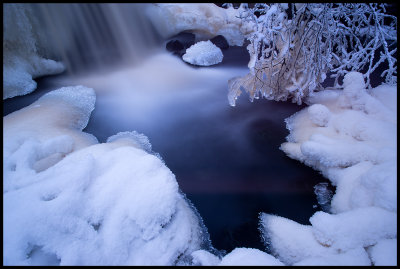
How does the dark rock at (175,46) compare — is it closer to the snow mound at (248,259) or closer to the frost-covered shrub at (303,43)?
the frost-covered shrub at (303,43)

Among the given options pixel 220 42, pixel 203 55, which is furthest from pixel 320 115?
pixel 220 42

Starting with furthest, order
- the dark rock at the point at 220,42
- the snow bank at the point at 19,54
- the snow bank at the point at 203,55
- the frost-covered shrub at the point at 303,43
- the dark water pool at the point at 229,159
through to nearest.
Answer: the dark rock at the point at 220,42 < the snow bank at the point at 203,55 < the snow bank at the point at 19,54 < the frost-covered shrub at the point at 303,43 < the dark water pool at the point at 229,159

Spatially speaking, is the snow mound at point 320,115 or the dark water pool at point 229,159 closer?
the dark water pool at point 229,159

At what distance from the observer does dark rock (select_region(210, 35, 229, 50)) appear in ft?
22.3

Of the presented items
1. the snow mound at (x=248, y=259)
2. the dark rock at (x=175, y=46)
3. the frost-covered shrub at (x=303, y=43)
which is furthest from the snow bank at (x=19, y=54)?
the snow mound at (x=248, y=259)

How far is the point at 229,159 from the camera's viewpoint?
3232 millimetres

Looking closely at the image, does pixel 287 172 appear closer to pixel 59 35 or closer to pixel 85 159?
pixel 85 159

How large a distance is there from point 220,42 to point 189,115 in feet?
11.5

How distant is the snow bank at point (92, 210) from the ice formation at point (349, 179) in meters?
0.91

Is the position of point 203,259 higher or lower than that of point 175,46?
lower

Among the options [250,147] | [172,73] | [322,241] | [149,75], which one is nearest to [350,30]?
[250,147]

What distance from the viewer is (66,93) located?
4.42m

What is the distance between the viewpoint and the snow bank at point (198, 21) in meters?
6.48

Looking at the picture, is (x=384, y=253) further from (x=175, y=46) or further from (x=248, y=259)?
(x=175, y=46)
